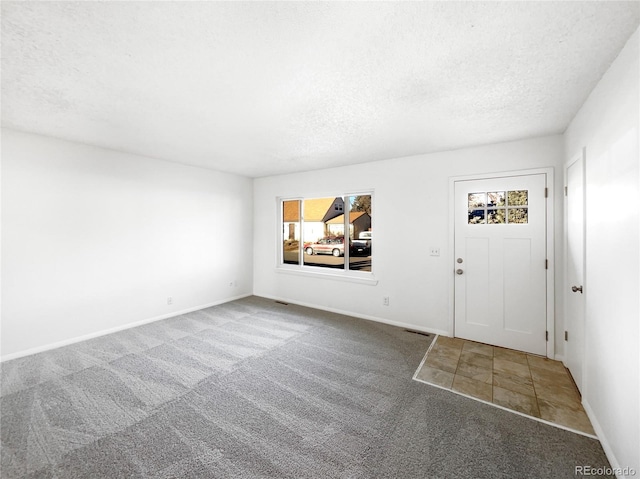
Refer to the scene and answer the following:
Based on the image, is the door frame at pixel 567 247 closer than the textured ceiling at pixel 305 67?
No

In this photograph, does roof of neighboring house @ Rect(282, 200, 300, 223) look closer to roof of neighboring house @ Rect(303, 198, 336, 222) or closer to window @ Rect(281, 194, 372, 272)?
window @ Rect(281, 194, 372, 272)

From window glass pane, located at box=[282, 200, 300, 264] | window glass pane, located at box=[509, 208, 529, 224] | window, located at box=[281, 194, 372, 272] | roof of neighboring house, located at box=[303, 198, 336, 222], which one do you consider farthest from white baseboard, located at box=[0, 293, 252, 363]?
window glass pane, located at box=[509, 208, 529, 224]

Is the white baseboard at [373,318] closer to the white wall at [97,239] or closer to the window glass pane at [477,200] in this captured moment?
the white wall at [97,239]

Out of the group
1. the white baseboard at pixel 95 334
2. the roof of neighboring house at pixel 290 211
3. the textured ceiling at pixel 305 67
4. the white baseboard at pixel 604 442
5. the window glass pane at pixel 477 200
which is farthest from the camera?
the roof of neighboring house at pixel 290 211

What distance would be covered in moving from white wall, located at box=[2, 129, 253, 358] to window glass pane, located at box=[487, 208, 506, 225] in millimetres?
4396

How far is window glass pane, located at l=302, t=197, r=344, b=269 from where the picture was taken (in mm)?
4867

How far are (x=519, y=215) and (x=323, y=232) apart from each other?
9.99 feet

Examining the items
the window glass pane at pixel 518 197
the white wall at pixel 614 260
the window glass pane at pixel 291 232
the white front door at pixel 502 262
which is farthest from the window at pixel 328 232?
the white wall at pixel 614 260

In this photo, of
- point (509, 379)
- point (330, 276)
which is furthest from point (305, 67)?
point (330, 276)

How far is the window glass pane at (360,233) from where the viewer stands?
4.48m

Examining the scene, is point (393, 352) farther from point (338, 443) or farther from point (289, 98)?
point (289, 98)

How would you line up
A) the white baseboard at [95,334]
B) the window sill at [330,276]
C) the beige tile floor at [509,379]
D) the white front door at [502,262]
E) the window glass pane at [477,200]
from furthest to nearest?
the window sill at [330,276], the window glass pane at [477,200], the white front door at [502,262], the white baseboard at [95,334], the beige tile floor at [509,379]

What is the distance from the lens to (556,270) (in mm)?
2994

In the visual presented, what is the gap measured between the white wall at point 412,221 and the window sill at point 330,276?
7cm
